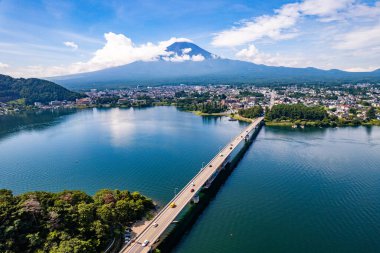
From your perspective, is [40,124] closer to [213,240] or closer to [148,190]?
[148,190]

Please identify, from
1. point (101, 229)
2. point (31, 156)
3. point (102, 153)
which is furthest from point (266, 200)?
point (31, 156)

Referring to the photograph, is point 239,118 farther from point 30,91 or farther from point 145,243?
point 30,91

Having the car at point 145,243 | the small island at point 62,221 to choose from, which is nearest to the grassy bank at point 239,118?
the small island at point 62,221

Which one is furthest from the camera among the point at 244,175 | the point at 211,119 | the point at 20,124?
the point at 211,119

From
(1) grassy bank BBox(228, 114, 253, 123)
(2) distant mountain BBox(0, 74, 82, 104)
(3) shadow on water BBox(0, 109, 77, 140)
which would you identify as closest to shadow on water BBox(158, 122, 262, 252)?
(1) grassy bank BBox(228, 114, 253, 123)

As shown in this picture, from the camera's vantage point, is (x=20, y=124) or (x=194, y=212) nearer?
(x=194, y=212)

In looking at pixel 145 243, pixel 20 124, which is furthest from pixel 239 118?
pixel 145 243

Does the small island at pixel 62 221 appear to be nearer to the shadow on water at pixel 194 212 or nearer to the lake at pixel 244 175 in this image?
the shadow on water at pixel 194 212
